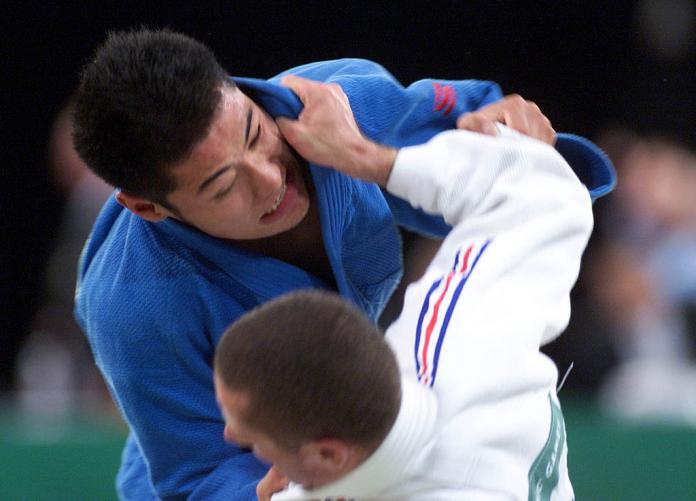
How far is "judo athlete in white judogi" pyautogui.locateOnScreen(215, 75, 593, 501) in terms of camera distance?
1.35 m

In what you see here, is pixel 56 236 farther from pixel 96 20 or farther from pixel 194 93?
pixel 194 93

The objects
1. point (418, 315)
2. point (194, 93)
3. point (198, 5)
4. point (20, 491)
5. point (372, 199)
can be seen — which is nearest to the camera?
point (418, 315)

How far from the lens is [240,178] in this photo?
5.72 feet

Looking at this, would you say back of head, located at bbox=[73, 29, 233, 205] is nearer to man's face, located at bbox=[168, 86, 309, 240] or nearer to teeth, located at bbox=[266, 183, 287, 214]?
man's face, located at bbox=[168, 86, 309, 240]

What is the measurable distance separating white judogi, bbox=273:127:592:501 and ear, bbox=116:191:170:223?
1.35ft

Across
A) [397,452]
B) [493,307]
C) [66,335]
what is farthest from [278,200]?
[66,335]

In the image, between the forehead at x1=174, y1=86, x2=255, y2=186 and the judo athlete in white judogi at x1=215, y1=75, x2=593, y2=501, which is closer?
the judo athlete in white judogi at x1=215, y1=75, x2=593, y2=501

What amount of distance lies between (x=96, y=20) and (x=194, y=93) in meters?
3.35

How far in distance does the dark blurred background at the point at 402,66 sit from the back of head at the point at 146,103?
111 inches

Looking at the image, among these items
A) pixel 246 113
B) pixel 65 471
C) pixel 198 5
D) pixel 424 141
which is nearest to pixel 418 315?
pixel 246 113

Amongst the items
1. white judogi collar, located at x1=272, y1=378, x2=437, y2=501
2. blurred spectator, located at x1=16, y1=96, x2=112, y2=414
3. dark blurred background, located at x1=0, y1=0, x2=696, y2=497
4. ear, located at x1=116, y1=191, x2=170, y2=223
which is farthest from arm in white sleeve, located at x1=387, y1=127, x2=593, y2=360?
dark blurred background, located at x1=0, y1=0, x2=696, y2=497

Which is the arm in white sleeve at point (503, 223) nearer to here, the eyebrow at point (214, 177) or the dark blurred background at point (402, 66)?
the eyebrow at point (214, 177)

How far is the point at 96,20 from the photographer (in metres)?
4.86

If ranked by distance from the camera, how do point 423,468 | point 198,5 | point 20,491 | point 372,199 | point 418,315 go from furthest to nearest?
point 198,5 → point 20,491 → point 372,199 → point 418,315 → point 423,468
